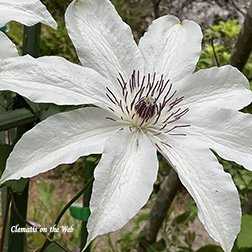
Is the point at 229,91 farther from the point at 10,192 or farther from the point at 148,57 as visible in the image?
the point at 10,192

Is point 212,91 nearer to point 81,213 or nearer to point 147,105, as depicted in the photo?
point 147,105

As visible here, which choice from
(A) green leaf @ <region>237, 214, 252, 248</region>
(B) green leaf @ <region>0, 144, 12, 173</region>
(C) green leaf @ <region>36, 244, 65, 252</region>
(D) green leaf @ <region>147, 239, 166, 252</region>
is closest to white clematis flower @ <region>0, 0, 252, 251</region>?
(B) green leaf @ <region>0, 144, 12, 173</region>

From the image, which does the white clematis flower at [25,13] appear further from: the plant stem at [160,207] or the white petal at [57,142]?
the plant stem at [160,207]

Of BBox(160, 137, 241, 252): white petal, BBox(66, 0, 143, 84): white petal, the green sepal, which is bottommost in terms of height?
the green sepal

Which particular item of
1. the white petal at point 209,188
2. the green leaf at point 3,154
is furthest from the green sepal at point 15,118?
the white petal at point 209,188

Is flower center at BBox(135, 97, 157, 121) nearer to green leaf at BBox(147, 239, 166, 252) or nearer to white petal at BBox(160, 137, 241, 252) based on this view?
white petal at BBox(160, 137, 241, 252)

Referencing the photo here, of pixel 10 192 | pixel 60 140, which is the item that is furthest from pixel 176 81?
pixel 10 192
